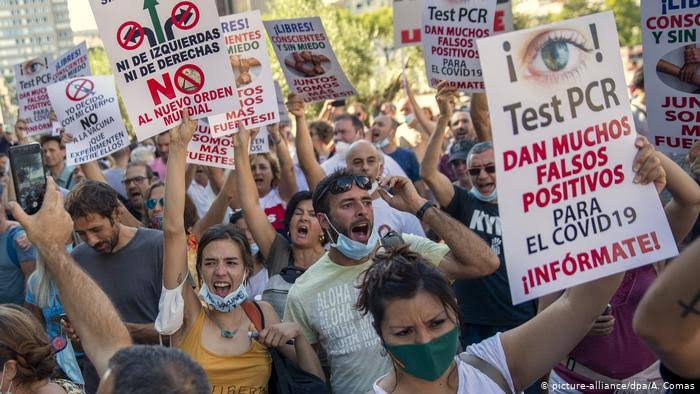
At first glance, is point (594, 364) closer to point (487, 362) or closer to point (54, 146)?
point (487, 362)

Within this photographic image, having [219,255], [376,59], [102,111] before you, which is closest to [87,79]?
[102,111]

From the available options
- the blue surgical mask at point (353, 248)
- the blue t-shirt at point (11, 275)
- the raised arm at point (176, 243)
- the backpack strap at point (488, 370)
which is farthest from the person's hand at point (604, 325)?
the blue t-shirt at point (11, 275)

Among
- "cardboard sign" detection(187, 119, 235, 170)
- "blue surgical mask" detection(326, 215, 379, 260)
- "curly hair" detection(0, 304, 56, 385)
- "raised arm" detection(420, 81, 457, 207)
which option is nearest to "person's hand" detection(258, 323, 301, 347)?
"blue surgical mask" detection(326, 215, 379, 260)

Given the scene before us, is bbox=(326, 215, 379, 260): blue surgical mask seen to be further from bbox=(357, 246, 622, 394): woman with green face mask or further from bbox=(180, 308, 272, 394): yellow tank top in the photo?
bbox=(357, 246, 622, 394): woman with green face mask

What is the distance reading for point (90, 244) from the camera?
5.66 metres

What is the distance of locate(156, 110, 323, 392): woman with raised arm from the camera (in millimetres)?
4469

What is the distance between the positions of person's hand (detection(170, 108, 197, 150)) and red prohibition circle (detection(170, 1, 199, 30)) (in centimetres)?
63

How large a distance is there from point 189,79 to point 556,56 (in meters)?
2.75

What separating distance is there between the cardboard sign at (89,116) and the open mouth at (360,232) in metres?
3.78

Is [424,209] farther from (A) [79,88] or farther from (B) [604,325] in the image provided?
(A) [79,88]

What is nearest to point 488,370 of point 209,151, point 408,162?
point 209,151

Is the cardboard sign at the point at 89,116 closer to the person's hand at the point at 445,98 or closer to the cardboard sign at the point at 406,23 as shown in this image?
the person's hand at the point at 445,98

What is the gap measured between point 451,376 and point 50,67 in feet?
27.4

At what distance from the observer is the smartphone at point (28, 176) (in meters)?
3.97
